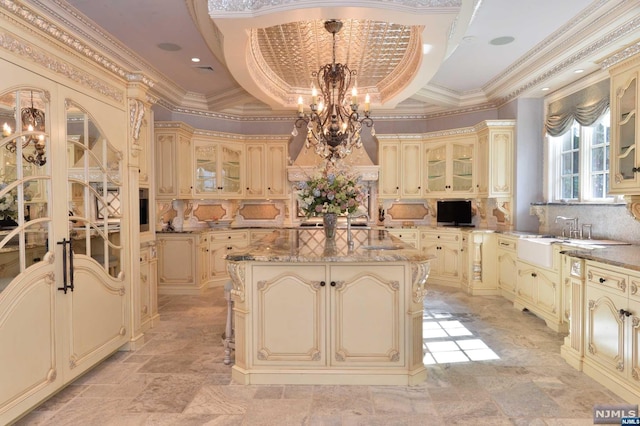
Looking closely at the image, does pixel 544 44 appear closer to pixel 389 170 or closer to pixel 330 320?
pixel 389 170

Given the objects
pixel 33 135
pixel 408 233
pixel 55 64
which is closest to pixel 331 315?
pixel 33 135

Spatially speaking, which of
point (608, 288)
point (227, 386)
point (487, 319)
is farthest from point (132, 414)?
point (487, 319)

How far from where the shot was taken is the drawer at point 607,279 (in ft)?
8.25

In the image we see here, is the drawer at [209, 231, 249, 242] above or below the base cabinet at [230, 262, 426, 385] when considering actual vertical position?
above

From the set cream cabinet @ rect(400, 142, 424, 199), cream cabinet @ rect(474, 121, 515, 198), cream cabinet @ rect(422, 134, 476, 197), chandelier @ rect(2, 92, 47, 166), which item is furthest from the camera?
cream cabinet @ rect(400, 142, 424, 199)

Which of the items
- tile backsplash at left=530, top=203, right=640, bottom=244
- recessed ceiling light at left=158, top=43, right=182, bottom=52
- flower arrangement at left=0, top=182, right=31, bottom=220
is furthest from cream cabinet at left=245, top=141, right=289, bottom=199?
flower arrangement at left=0, top=182, right=31, bottom=220

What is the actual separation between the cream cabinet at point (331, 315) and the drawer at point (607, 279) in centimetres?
143

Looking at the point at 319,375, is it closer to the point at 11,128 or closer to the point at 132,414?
the point at 132,414

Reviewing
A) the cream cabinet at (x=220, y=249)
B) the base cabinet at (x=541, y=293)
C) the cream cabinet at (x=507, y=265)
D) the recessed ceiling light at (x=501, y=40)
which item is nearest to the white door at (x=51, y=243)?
the cream cabinet at (x=220, y=249)

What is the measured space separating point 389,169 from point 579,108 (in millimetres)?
2865

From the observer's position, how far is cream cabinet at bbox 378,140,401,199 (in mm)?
6570

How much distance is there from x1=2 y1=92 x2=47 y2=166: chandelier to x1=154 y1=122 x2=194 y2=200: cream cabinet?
129 inches

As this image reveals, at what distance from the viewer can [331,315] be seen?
2.74 m

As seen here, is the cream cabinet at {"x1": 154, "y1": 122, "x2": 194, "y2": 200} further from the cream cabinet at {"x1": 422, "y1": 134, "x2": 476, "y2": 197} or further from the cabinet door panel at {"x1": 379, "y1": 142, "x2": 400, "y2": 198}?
the cream cabinet at {"x1": 422, "y1": 134, "x2": 476, "y2": 197}
